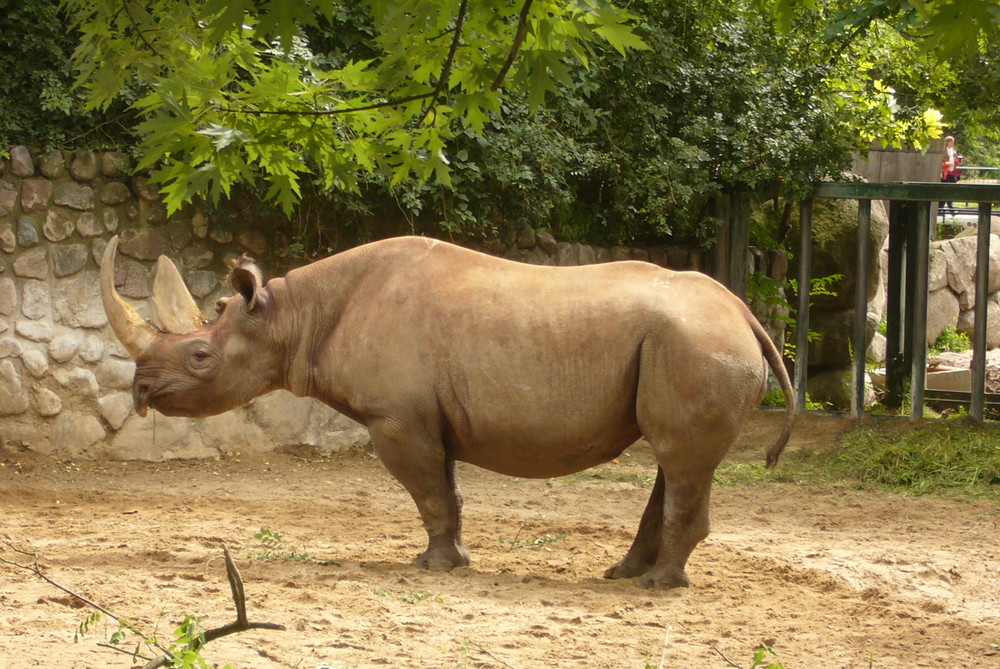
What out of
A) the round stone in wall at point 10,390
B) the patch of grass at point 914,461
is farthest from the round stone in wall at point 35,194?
the patch of grass at point 914,461

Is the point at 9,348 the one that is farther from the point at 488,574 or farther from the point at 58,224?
the point at 488,574

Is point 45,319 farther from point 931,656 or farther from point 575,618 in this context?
point 931,656

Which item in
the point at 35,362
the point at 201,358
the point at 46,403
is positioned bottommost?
the point at 46,403

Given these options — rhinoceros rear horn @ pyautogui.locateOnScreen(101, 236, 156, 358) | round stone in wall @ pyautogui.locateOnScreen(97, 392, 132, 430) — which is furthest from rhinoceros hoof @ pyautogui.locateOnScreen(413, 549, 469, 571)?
round stone in wall @ pyautogui.locateOnScreen(97, 392, 132, 430)

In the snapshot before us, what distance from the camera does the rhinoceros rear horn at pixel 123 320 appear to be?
5.82 m

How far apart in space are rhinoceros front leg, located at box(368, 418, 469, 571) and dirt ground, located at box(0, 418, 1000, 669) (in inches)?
5.8

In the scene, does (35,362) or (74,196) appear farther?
(74,196)

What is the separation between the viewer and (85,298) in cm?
829

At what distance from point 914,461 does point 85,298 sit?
5976 millimetres

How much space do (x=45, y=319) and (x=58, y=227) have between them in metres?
0.64

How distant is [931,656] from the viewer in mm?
4629

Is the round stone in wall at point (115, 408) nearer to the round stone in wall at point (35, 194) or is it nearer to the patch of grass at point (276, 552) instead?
the round stone in wall at point (35, 194)

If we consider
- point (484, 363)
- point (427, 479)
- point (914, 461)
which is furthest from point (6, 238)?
point (914, 461)

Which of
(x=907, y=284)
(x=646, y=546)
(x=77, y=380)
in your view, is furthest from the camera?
(x=907, y=284)
